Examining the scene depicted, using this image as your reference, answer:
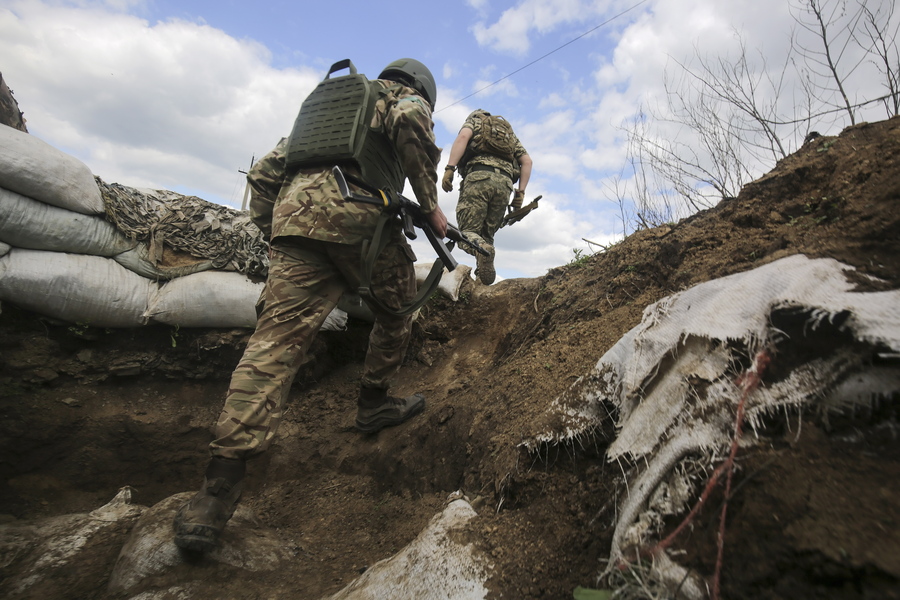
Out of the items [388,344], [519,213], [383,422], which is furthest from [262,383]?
[519,213]

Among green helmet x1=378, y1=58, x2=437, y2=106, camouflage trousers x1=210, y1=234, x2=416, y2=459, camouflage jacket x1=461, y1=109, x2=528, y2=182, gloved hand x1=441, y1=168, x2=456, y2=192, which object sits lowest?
camouflage trousers x1=210, y1=234, x2=416, y2=459

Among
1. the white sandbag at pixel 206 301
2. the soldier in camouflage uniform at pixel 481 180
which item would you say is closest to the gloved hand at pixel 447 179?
the soldier in camouflage uniform at pixel 481 180

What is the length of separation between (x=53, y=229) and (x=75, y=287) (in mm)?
329

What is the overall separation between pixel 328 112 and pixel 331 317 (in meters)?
1.38

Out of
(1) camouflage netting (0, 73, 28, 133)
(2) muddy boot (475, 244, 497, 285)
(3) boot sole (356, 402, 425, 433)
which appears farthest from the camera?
(2) muddy boot (475, 244, 497, 285)

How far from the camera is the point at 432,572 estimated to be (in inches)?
45.3

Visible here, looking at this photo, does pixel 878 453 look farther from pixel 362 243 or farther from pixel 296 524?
pixel 296 524

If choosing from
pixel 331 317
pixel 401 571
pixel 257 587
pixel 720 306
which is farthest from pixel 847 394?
pixel 331 317

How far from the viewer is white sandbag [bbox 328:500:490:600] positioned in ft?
3.61

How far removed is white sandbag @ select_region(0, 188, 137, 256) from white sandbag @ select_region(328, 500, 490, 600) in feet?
8.04

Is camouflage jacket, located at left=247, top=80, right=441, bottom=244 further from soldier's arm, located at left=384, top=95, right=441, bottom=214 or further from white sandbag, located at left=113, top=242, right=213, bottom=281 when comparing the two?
white sandbag, located at left=113, top=242, right=213, bottom=281

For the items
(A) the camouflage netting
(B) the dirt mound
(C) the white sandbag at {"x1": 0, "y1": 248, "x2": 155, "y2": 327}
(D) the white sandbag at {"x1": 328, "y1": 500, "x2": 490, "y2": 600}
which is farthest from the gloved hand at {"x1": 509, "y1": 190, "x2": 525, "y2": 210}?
(A) the camouflage netting

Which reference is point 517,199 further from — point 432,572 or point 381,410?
point 432,572

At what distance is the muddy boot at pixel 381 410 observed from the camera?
243 cm
